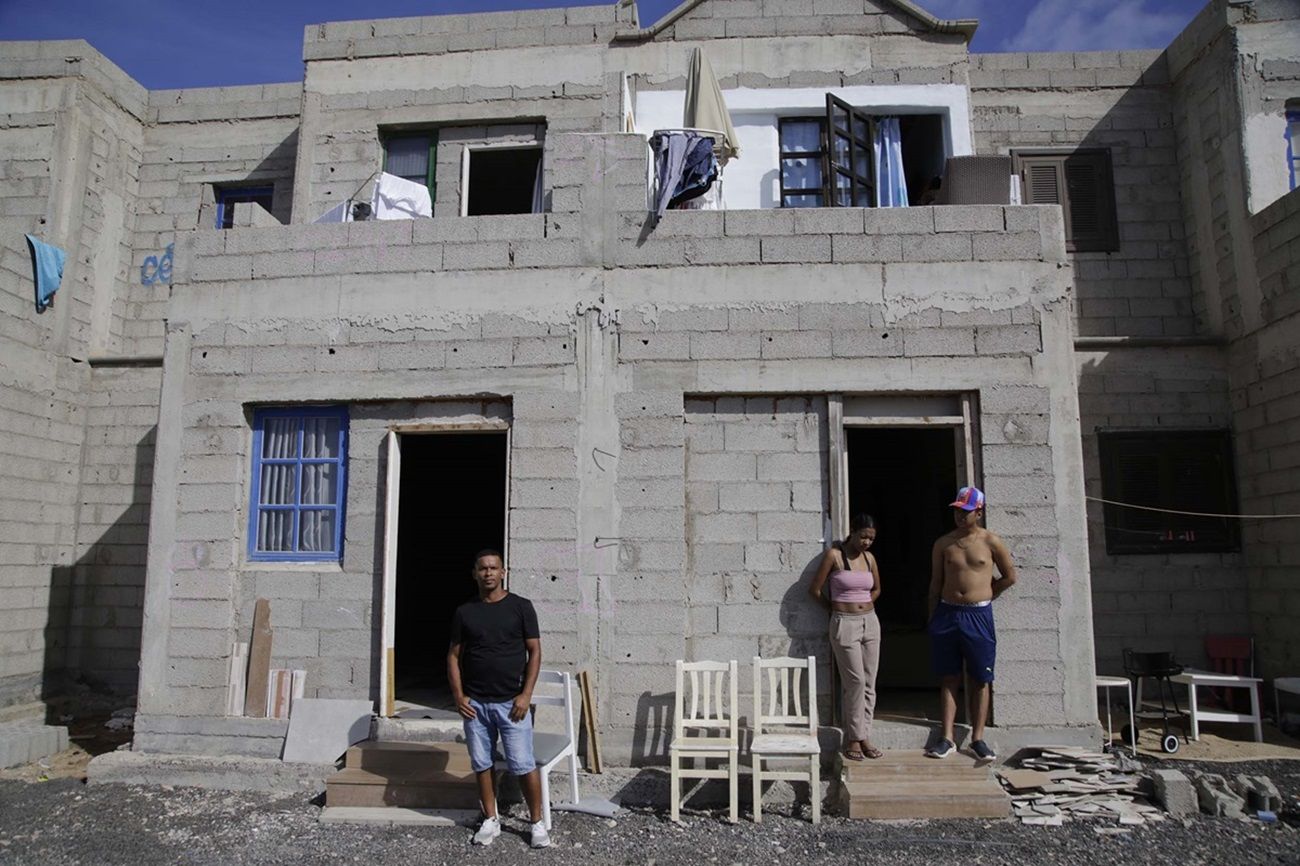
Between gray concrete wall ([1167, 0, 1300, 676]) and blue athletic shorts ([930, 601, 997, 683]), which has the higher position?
gray concrete wall ([1167, 0, 1300, 676])

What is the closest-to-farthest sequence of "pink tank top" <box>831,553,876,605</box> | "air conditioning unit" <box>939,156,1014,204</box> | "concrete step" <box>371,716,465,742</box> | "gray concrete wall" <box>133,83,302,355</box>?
"pink tank top" <box>831,553,876,605</box> → "concrete step" <box>371,716,465,742</box> → "air conditioning unit" <box>939,156,1014,204</box> → "gray concrete wall" <box>133,83,302,355</box>

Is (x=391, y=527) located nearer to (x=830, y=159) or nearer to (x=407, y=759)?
(x=407, y=759)

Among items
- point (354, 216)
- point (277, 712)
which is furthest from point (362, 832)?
point (354, 216)

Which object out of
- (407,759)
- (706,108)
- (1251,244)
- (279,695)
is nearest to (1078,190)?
(1251,244)

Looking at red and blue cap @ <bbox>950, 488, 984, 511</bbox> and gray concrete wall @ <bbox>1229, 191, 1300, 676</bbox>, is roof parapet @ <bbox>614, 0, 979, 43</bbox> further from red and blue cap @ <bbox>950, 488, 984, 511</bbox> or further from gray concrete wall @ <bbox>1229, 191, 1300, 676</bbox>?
red and blue cap @ <bbox>950, 488, 984, 511</bbox>

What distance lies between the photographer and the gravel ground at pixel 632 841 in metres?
5.25

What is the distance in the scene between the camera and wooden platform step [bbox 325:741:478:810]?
604 centimetres

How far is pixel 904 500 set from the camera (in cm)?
1109

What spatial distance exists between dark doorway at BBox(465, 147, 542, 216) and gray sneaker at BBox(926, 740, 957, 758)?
7.69 m

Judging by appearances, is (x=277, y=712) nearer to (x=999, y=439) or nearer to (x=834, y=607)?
(x=834, y=607)

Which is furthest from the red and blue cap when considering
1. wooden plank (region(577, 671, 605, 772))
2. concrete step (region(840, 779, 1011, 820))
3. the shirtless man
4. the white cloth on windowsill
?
the white cloth on windowsill

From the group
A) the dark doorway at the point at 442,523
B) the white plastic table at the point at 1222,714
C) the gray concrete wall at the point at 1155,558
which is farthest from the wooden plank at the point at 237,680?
the gray concrete wall at the point at 1155,558

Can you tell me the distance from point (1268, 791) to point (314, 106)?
11.7 metres

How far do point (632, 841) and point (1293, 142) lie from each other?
10.1 metres
